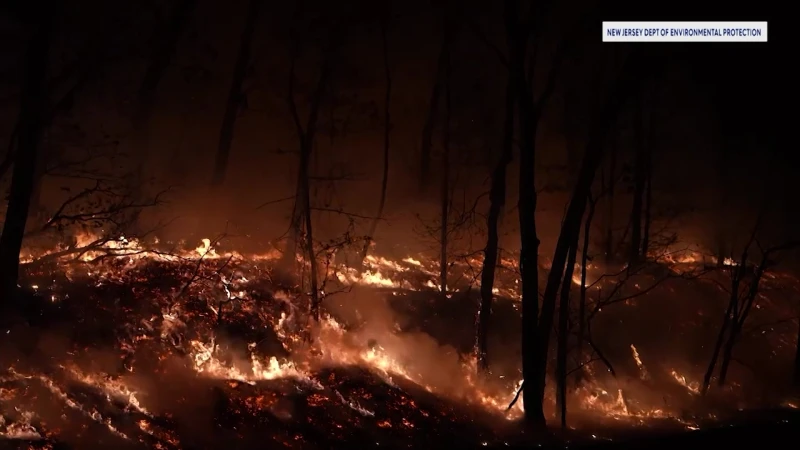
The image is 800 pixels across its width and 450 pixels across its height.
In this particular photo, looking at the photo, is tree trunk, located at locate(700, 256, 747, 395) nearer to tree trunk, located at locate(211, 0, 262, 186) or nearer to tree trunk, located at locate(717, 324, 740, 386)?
tree trunk, located at locate(717, 324, 740, 386)

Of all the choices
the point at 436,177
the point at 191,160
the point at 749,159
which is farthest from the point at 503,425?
the point at 749,159

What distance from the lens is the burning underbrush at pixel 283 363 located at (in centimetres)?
1037

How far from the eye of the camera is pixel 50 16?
10.8 metres

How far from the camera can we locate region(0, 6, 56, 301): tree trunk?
10.8 meters

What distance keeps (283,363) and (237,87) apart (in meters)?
10.7

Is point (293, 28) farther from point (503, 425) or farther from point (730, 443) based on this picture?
point (730, 443)

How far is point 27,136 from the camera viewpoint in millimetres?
10945

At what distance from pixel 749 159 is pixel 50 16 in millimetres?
35626

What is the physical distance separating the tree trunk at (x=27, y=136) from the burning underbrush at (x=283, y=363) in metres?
1.41

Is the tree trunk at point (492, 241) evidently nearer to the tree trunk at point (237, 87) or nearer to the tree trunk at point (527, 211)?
the tree trunk at point (527, 211)

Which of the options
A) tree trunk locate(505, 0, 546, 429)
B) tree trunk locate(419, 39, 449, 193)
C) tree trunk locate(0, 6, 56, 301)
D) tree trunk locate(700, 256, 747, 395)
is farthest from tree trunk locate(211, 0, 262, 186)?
tree trunk locate(700, 256, 747, 395)

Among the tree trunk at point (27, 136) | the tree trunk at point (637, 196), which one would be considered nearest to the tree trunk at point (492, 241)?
the tree trunk at point (637, 196)

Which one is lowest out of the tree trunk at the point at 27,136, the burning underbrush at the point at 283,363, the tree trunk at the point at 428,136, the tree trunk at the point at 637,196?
the burning underbrush at the point at 283,363

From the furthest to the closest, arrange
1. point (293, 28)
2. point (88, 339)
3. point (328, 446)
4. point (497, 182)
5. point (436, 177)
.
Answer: point (436, 177), point (293, 28), point (497, 182), point (88, 339), point (328, 446)
